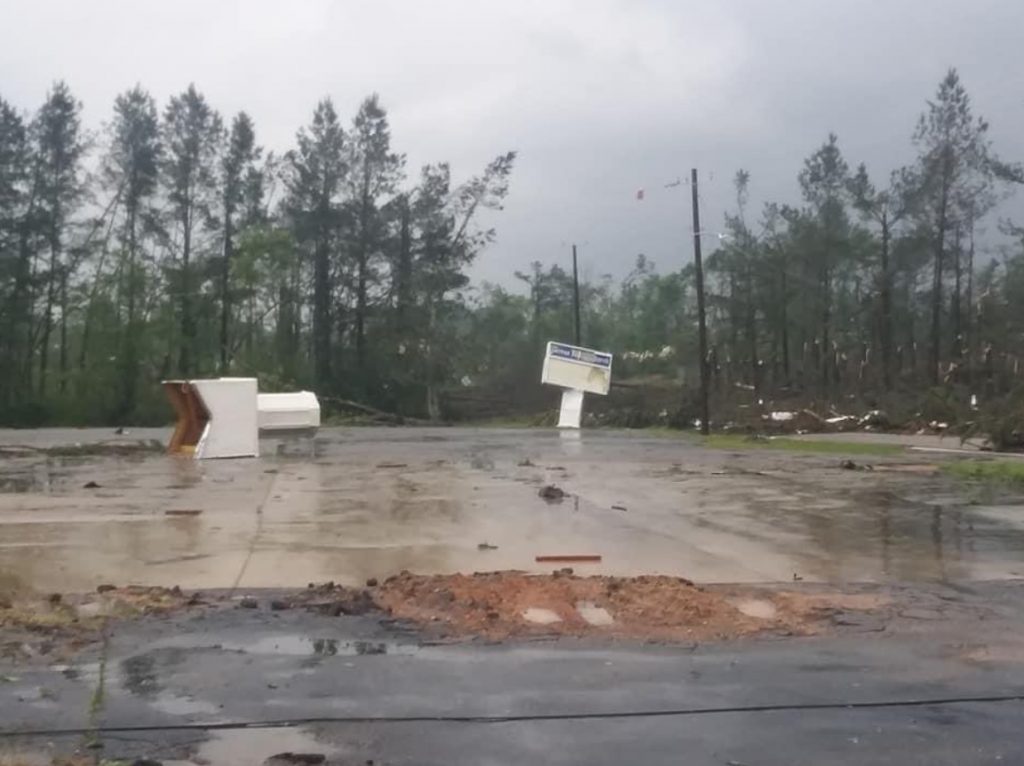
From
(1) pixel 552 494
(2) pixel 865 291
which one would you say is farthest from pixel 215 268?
(1) pixel 552 494

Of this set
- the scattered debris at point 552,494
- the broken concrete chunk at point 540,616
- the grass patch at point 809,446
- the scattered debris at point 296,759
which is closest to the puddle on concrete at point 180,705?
the scattered debris at point 296,759

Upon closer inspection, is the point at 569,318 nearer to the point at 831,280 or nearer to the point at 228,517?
the point at 831,280

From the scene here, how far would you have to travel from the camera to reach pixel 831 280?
66875 millimetres

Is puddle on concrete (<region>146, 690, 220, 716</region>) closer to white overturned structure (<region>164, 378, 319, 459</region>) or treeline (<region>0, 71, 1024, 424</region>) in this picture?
white overturned structure (<region>164, 378, 319, 459</region>)

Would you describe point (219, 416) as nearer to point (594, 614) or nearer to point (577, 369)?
point (594, 614)

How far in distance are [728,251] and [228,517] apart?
60.0m

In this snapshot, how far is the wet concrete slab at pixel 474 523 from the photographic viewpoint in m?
11.6

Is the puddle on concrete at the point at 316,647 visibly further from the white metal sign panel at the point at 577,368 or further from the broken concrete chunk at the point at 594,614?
the white metal sign panel at the point at 577,368

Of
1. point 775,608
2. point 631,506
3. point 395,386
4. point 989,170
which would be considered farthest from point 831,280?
point 775,608

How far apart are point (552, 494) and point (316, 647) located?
9853mm

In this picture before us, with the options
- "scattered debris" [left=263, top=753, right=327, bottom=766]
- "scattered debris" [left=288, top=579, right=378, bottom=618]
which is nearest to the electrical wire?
"scattered debris" [left=263, top=753, right=327, bottom=766]

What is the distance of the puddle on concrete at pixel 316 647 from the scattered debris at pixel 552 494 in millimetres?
9090

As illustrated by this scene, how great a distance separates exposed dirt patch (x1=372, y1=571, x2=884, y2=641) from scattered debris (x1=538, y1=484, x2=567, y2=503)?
21.6 feet

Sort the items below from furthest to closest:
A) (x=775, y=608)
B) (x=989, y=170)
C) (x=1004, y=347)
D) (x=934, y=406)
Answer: (x=989, y=170), (x=1004, y=347), (x=934, y=406), (x=775, y=608)
